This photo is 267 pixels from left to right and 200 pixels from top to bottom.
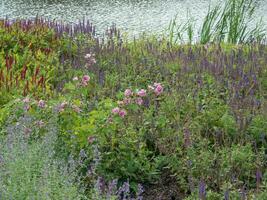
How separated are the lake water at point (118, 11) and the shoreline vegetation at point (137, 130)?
745 centimetres

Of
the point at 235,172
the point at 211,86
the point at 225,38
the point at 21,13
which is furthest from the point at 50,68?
the point at 21,13

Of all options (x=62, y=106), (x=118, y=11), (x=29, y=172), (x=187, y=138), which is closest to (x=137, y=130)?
(x=187, y=138)

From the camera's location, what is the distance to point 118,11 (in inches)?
665

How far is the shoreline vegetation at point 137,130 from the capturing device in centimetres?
334

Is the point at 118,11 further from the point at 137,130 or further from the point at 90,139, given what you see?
the point at 90,139

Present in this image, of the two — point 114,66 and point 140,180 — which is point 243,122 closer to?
point 140,180

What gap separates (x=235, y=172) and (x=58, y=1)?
15827 mm

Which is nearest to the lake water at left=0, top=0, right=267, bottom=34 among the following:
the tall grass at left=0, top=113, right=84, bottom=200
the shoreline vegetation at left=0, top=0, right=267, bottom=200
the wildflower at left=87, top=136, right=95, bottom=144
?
the shoreline vegetation at left=0, top=0, right=267, bottom=200

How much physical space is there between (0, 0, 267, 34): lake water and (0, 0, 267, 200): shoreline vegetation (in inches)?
293

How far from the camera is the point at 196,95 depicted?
508 cm

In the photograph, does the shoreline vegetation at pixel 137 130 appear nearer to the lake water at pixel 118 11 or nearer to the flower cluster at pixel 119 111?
the flower cluster at pixel 119 111

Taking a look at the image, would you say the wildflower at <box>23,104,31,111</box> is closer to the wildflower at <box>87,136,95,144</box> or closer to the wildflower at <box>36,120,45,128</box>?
the wildflower at <box>36,120,45,128</box>

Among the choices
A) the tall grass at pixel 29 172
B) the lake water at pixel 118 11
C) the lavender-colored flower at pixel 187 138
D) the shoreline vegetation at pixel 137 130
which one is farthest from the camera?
the lake water at pixel 118 11

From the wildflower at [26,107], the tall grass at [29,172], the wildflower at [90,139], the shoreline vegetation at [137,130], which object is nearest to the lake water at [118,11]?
the shoreline vegetation at [137,130]
